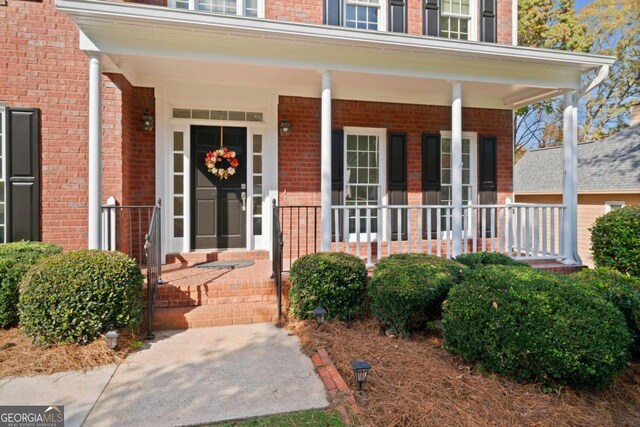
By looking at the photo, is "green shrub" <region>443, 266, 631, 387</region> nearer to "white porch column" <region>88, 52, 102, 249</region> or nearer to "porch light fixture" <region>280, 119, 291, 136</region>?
"porch light fixture" <region>280, 119, 291, 136</region>

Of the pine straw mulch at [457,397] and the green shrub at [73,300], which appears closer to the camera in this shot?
the pine straw mulch at [457,397]

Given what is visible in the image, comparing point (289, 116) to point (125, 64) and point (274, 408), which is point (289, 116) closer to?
point (125, 64)

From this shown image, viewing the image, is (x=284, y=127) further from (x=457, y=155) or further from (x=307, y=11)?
(x=457, y=155)

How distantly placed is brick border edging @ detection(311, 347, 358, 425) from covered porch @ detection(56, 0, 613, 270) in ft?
4.94

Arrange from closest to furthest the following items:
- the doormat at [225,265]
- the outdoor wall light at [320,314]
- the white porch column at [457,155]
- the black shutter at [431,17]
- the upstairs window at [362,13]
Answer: the outdoor wall light at [320,314]
the doormat at [225,265]
the white porch column at [457,155]
the upstairs window at [362,13]
the black shutter at [431,17]

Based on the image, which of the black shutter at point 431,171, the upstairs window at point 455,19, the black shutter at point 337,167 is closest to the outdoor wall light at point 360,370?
the black shutter at point 337,167

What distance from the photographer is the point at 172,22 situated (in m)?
4.42

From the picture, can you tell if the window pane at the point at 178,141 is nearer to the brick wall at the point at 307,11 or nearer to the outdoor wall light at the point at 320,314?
the brick wall at the point at 307,11

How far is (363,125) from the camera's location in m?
6.88

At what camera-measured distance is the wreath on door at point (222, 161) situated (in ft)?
20.1

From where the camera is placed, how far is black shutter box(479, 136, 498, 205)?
7398mm

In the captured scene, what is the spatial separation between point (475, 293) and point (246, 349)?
2.35 meters

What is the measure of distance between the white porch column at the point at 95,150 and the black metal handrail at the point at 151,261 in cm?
65

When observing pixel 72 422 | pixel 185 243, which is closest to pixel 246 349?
pixel 72 422
